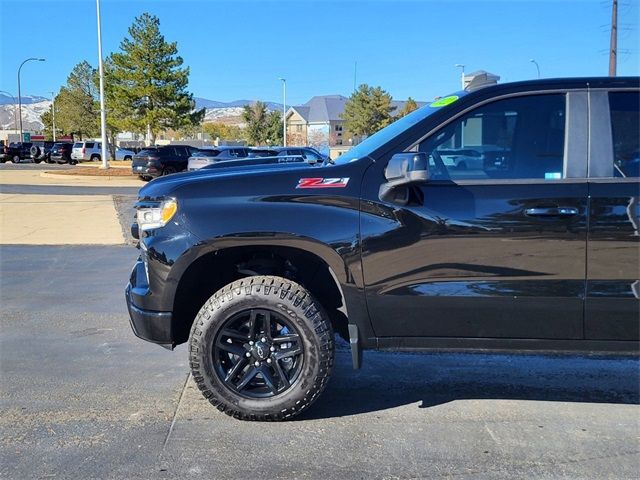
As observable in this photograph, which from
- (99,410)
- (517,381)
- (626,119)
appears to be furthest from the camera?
(517,381)

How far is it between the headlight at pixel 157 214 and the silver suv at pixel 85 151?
4991 centimetres

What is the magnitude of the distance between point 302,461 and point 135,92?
38.9 metres

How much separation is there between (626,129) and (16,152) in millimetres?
58481

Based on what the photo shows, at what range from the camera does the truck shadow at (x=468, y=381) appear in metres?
4.09

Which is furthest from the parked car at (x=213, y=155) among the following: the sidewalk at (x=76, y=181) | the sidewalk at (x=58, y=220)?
the sidewalk at (x=58, y=220)

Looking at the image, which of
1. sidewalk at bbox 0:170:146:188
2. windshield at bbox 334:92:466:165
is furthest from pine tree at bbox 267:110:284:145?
windshield at bbox 334:92:466:165

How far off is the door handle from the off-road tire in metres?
1.33

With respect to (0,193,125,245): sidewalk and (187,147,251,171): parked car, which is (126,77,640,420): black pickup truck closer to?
Result: (0,193,125,245): sidewalk

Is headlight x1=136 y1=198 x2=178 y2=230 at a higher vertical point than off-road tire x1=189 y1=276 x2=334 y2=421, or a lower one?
higher

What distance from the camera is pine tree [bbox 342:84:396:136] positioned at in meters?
61.7

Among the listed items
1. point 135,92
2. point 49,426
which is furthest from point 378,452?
point 135,92

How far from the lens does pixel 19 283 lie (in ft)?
24.4

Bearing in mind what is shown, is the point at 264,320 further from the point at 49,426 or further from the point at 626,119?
the point at 626,119

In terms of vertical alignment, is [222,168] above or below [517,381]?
above
